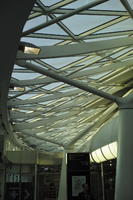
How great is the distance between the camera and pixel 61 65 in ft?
72.8

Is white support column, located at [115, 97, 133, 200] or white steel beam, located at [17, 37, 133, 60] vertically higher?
white steel beam, located at [17, 37, 133, 60]

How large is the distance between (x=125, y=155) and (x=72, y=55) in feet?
19.4

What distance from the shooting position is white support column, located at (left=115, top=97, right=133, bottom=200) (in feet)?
59.6

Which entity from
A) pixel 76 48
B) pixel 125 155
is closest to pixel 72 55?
pixel 76 48

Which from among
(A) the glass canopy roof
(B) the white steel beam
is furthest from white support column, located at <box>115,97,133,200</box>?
(B) the white steel beam

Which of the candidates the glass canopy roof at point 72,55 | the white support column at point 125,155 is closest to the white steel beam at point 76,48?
the glass canopy roof at point 72,55

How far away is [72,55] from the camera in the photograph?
16.6 metres

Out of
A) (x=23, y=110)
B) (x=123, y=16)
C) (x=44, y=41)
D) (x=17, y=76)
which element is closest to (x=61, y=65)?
(x=17, y=76)

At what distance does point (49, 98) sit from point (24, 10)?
63.0 feet

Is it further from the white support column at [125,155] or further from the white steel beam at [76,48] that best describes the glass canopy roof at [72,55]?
the white support column at [125,155]

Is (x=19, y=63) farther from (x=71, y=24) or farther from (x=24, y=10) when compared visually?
(x=24, y=10)

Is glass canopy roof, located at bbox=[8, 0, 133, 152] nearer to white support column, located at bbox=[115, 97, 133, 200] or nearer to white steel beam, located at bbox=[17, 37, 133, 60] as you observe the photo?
white steel beam, located at bbox=[17, 37, 133, 60]

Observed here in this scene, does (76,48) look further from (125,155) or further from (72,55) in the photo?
(125,155)

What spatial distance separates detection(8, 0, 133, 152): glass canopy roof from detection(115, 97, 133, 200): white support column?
279cm
